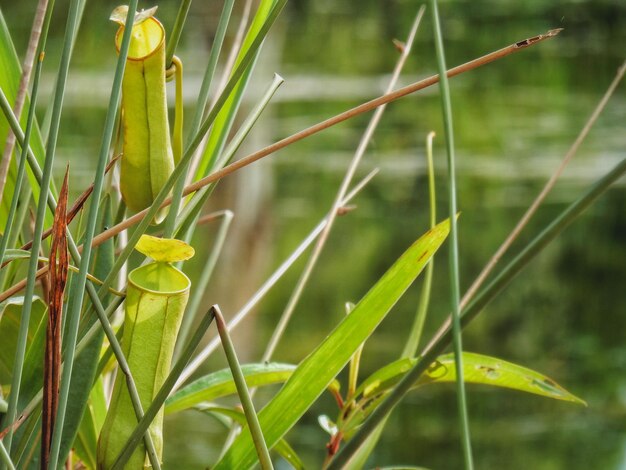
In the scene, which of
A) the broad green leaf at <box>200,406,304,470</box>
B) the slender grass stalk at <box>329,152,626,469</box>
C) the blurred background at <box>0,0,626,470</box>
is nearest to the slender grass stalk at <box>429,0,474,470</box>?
the slender grass stalk at <box>329,152,626,469</box>

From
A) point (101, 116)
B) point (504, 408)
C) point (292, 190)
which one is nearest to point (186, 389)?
point (504, 408)

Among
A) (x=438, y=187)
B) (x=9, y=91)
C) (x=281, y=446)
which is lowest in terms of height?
(x=438, y=187)

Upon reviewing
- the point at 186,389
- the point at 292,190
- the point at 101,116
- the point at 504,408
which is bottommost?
the point at 504,408

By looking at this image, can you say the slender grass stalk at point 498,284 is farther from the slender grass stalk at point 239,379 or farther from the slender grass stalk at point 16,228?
the slender grass stalk at point 16,228

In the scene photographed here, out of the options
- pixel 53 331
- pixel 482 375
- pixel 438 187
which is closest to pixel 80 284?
pixel 53 331

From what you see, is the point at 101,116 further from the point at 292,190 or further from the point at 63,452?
the point at 63,452

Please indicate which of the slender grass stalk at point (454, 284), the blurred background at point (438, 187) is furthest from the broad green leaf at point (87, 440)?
the blurred background at point (438, 187)

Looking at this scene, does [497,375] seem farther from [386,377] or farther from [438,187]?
[438,187]
